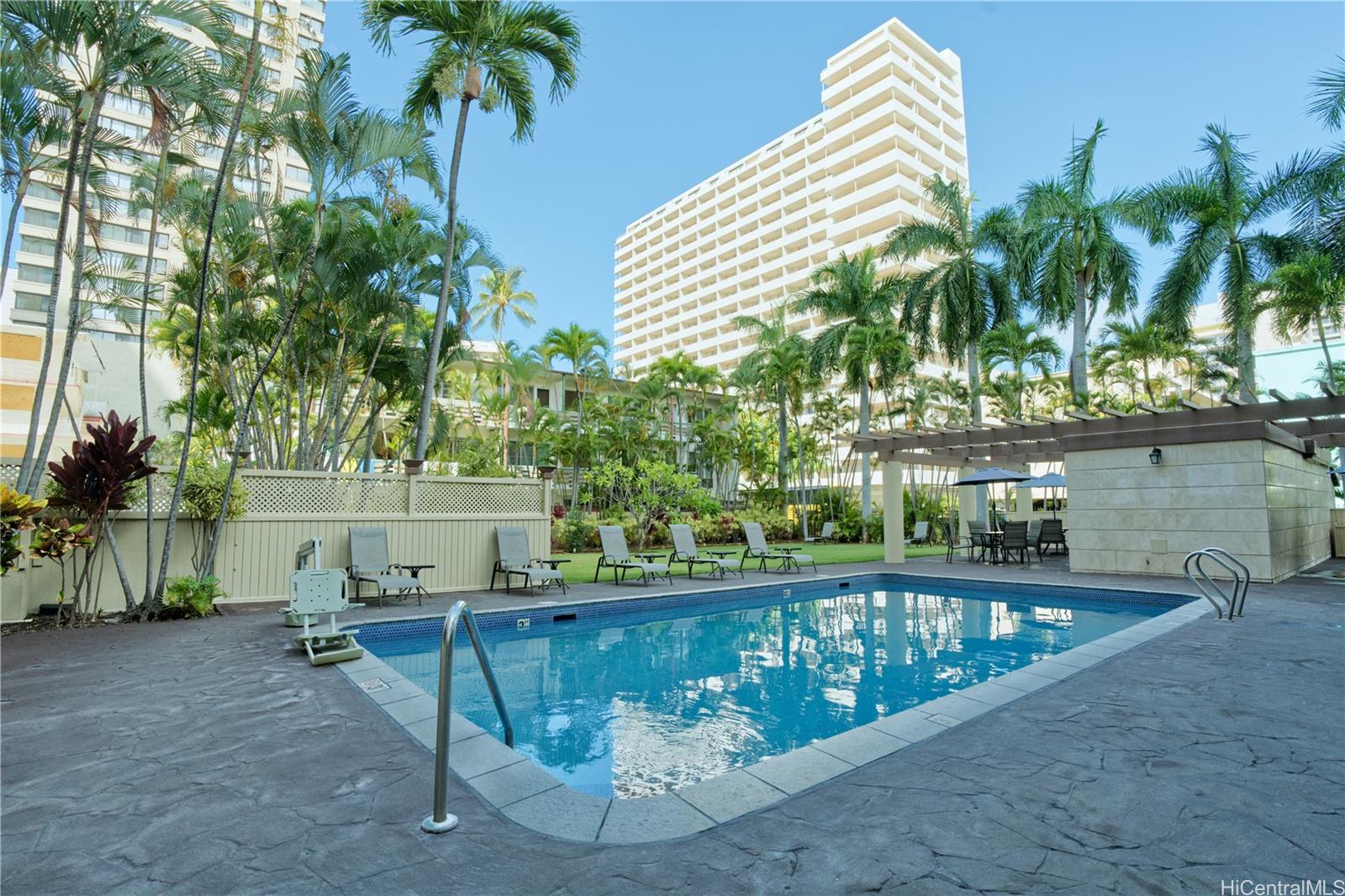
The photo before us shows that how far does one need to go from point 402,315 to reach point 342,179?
3694mm

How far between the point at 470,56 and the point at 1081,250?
55.8 ft

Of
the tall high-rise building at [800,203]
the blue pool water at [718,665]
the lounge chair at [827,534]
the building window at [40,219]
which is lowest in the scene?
the blue pool water at [718,665]

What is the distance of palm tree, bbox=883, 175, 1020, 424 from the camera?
20531 mm

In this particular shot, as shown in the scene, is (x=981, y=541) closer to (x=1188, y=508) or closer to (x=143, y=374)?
(x=1188, y=508)

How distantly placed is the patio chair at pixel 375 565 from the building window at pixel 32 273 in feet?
133

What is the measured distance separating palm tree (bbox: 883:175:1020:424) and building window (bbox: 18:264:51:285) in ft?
145

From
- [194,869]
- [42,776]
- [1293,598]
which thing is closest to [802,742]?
[194,869]

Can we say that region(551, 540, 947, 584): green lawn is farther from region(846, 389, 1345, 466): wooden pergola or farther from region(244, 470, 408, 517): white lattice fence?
region(244, 470, 408, 517): white lattice fence

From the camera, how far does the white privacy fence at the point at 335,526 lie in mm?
8055

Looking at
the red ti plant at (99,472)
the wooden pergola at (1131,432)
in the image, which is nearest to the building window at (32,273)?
the red ti plant at (99,472)

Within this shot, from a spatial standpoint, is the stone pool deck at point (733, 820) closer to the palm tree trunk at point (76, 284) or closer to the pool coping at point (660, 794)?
the pool coping at point (660, 794)

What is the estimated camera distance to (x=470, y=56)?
1058 centimetres

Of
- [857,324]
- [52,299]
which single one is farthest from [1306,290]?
[52,299]

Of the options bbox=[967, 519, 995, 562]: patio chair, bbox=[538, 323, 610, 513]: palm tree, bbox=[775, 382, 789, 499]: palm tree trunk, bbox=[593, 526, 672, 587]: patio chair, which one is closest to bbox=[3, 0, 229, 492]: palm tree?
bbox=[593, 526, 672, 587]: patio chair
